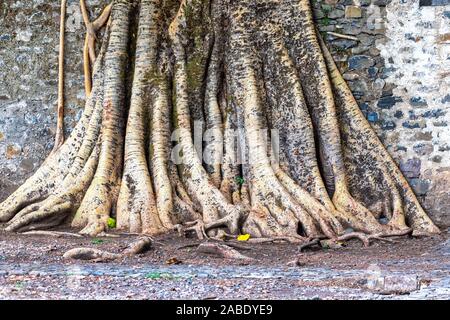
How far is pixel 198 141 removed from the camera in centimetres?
1036

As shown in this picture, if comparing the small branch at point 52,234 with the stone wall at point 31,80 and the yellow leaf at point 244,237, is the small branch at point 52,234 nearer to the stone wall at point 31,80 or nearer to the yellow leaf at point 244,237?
the yellow leaf at point 244,237

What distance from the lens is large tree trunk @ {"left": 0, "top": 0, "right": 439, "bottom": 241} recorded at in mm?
9914

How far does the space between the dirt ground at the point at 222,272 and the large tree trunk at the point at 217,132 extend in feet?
2.07

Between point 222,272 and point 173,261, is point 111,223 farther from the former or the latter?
Answer: point 222,272

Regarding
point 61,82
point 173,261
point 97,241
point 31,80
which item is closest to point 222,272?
point 173,261

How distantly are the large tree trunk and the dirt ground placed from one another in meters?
0.63

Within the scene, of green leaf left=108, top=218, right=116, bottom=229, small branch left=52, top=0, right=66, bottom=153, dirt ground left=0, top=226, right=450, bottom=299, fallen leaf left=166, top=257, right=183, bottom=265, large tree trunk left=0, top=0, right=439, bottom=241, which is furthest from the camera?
small branch left=52, top=0, right=66, bottom=153

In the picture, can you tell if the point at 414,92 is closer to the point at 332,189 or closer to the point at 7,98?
the point at 332,189

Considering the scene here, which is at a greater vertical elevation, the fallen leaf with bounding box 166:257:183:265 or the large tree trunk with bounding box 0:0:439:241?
the large tree trunk with bounding box 0:0:439:241

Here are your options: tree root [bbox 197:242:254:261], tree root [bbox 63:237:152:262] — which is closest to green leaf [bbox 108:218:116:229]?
tree root [bbox 63:237:152:262]

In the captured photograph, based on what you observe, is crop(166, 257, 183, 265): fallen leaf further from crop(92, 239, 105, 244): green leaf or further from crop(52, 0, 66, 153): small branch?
crop(52, 0, 66, 153): small branch

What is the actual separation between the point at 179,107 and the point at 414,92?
8.69 feet

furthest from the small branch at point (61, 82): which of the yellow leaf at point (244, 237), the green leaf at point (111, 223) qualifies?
the yellow leaf at point (244, 237)

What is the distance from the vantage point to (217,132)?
Result: 10.4 m
